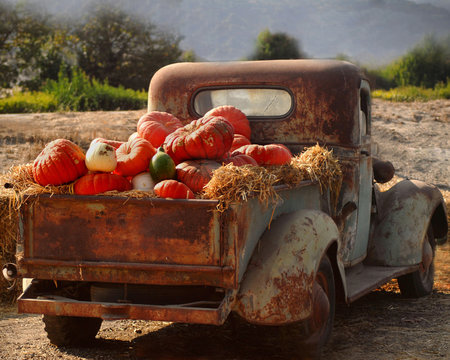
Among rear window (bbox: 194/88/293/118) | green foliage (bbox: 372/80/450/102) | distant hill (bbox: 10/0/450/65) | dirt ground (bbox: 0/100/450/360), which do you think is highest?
distant hill (bbox: 10/0/450/65)

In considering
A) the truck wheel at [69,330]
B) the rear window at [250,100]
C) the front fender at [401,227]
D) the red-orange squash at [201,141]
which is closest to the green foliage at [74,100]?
the rear window at [250,100]

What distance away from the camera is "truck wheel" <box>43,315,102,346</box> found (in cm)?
475

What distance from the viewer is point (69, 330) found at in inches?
189

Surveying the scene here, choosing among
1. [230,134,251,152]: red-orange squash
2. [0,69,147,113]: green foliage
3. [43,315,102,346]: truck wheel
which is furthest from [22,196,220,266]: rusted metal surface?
[0,69,147,113]: green foliage

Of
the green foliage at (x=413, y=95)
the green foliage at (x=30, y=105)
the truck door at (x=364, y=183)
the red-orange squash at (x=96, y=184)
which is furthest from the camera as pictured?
the green foliage at (x=413, y=95)

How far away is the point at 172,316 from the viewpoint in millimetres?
3848

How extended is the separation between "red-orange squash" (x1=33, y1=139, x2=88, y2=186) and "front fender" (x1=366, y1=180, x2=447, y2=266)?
Answer: 3.10 meters

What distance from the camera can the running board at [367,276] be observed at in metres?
5.26

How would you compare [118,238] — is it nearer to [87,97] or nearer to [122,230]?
[122,230]

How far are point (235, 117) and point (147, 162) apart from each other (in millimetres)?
1442

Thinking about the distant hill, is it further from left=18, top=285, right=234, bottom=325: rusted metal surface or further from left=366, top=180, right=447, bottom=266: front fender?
left=18, top=285, right=234, bottom=325: rusted metal surface

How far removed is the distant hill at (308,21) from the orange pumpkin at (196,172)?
27629 mm

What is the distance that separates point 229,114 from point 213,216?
1.96 meters

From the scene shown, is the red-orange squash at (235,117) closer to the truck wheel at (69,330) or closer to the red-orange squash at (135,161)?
the red-orange squash at (135,161)
